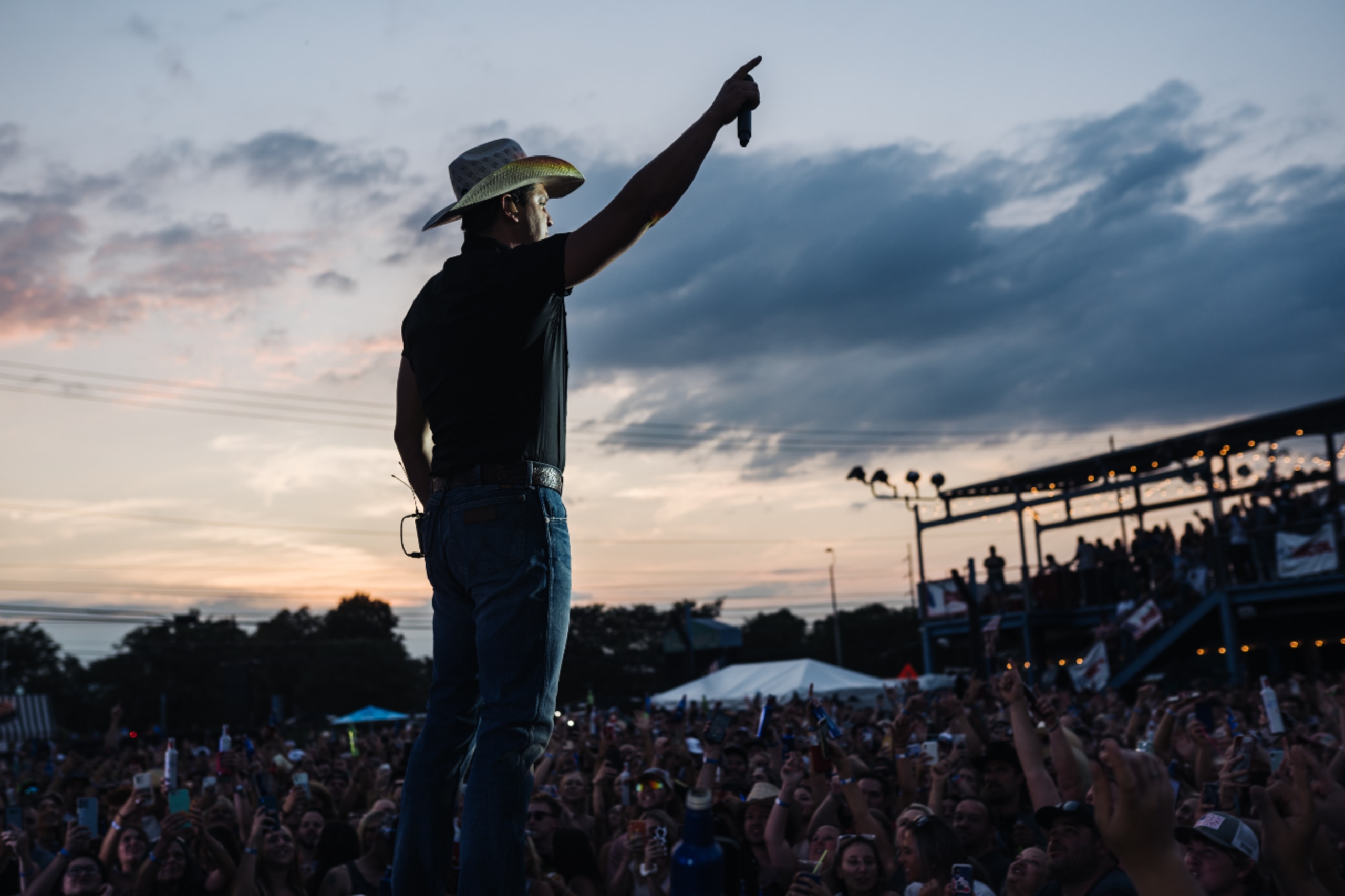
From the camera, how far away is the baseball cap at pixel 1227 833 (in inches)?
179

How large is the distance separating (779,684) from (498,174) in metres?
22.7

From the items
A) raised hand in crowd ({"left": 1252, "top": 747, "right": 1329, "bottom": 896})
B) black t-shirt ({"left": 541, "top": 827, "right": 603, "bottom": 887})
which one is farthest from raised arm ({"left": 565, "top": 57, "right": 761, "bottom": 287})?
black t-shirt ({"left": 541, "top": 827, "right": 603, "bottom": 887})

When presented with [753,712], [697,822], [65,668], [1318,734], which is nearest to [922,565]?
[753,712]

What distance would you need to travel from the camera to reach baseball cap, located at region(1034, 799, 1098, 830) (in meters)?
4.89

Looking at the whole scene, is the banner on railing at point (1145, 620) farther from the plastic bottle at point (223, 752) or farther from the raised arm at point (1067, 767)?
the raised arm at point (1067, 767)

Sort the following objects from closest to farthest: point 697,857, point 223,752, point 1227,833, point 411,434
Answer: point 697,857 → point 411,434 → point 1227,833 → point 223,752

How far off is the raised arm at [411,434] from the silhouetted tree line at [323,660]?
2684 inches

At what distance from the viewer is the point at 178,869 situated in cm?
670

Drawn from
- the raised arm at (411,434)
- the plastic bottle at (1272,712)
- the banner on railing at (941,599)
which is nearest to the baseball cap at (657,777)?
the plastic bottle at (1272,712)

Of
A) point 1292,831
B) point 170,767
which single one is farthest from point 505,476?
point 170,767

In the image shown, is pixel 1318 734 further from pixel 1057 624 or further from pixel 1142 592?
pixel 1057 624

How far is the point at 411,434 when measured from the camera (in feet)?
10.4

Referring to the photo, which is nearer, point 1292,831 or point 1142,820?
point 1142,820

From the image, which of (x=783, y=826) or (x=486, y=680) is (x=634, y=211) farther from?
(x=783, y=826)
